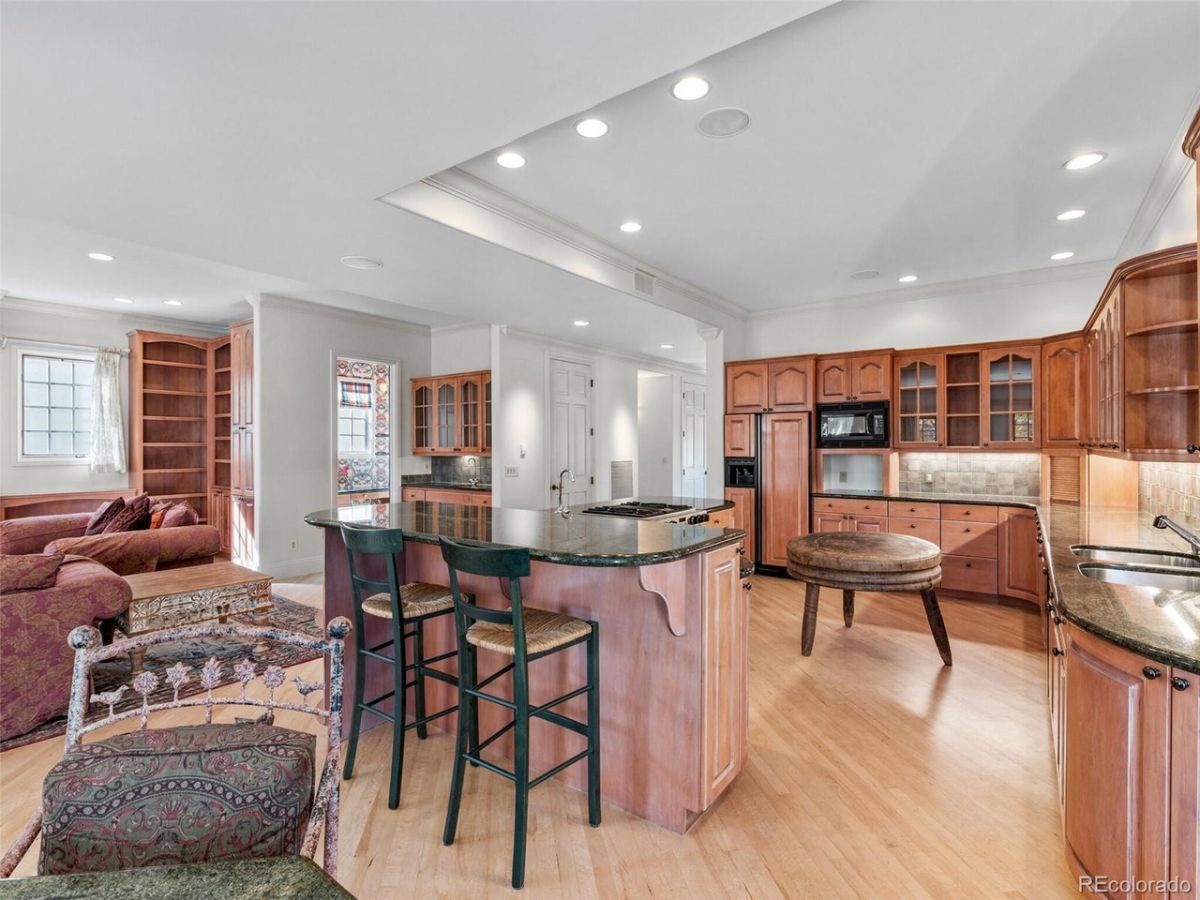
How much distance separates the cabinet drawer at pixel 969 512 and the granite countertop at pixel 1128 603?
149 cm

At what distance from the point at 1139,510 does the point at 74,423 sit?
9678mm

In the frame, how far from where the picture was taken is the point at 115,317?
6426 mm

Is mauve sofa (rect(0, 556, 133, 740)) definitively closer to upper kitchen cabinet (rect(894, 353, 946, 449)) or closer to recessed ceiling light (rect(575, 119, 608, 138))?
recessed ceiling light (rect(575, 119, 608, 138))

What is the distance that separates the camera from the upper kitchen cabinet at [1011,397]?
479 cm

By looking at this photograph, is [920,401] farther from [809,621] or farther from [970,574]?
[809,621]

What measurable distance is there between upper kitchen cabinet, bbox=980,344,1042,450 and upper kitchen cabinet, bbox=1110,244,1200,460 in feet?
7.77

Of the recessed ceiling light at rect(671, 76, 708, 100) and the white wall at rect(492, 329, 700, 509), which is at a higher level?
the recessed ceiling light at rect(671, 76, 708, 100)

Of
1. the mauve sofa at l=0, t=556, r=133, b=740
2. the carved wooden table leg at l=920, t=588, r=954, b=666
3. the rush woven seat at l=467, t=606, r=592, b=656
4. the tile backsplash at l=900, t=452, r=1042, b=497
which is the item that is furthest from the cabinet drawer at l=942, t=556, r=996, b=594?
the mauve sofa at l=0, t=556, r=133, b=740

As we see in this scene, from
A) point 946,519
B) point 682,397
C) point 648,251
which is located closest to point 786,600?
point 946,519

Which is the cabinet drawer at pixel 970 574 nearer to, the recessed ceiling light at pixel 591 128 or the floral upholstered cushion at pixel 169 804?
the recessed ceiling light at pixel 591 128

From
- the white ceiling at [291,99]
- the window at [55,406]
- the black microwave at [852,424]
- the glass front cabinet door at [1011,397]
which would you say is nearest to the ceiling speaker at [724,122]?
the white ceiling at [291,99]

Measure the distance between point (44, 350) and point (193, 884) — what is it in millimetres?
7611

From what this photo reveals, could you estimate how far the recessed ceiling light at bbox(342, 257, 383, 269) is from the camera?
12.4 feet

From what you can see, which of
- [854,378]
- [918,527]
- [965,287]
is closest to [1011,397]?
[965,287]
